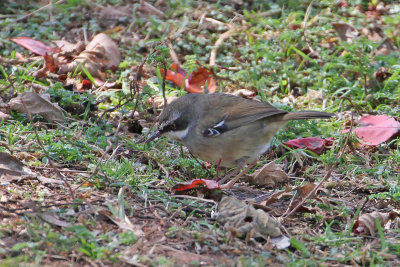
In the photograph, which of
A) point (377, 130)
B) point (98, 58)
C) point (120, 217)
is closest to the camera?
point (120, 217)

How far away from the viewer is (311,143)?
5887 millimetres

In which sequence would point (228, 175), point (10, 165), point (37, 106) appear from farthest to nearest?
1. point (37, 106)
2. point (228, 175)
3. point (10, 165)

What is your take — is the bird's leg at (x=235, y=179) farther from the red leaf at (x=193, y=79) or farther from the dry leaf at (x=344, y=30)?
the dry leaf at (x=344, y=30)

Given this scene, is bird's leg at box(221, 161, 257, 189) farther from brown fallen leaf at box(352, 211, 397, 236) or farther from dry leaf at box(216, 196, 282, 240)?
brown fallen leaf at box(352, 211, 397, 236)

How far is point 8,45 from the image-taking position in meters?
7.68

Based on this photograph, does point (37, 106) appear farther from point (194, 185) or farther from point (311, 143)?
point (311, 143)

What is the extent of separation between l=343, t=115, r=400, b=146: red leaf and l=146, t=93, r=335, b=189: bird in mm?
972

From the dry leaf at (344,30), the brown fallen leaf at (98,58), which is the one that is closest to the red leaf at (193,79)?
the brown fallen leaf at (98,58)

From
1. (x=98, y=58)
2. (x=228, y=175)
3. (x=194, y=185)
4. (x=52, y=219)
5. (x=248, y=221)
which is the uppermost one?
(x=52, y=219)

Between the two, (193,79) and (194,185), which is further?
(193,79)

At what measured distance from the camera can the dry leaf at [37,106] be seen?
19.2ft

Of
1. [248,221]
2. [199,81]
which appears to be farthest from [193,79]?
[248,221]

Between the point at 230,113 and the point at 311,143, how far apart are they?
0.95 meters

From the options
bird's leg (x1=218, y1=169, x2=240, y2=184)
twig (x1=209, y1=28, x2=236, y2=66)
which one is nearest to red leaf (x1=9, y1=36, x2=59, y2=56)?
twig (x1=209, y1=28, x2=236, y2=66)
